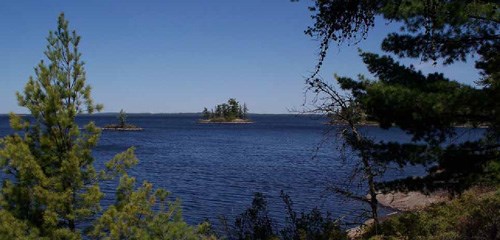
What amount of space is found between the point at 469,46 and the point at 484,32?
0.59 metres

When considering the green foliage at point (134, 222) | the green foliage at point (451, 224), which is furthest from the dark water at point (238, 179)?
the green foliage at point (134, 222)

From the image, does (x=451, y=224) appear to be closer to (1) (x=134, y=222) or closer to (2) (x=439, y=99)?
(2) (x=439, y=99)

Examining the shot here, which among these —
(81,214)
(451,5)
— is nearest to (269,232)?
(81,214)

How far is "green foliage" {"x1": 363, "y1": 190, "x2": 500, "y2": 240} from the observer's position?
540 inches

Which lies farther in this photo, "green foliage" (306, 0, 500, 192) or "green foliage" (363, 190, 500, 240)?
"green foliage" (363, 190, 500, 240)

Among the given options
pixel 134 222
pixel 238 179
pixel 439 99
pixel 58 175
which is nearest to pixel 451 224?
pixel 439 99

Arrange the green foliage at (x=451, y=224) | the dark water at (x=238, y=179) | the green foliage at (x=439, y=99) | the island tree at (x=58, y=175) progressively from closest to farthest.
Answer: the green foliage at (x=439, y=99) → the island tree at (x=58, y=175) → the green foliage at (x=451, y=224) → the dark water at (x=238, y=179)

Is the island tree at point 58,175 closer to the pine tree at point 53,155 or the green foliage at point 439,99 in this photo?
the pine tree at point 53,155

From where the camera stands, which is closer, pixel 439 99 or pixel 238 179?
pixel 439 99

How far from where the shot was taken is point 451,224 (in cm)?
1552

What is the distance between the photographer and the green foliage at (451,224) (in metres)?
13.7

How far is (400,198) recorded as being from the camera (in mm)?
29719

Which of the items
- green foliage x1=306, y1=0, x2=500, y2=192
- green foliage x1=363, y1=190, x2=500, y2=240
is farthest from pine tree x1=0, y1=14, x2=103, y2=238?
green foliage x1=363, y1=190, x2=500, y2=240

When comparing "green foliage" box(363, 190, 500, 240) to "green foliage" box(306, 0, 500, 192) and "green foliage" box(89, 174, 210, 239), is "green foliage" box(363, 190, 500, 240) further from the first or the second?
"green foliage" box(89, 174, 210, 239)
